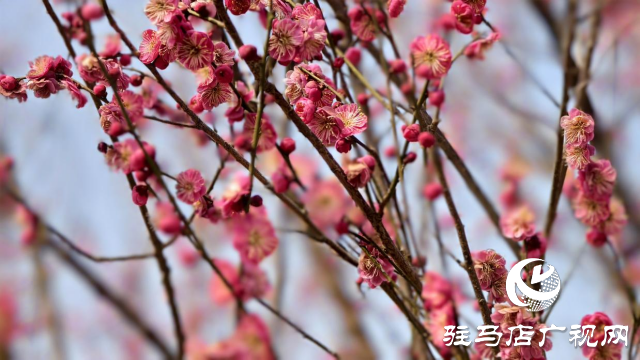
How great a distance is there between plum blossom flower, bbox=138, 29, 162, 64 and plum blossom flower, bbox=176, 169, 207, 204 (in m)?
0.19

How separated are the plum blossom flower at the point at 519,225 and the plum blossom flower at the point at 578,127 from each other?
0.71ft

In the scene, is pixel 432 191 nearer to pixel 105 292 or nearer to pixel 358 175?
pixel 358 175

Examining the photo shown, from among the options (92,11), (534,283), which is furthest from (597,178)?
(92,11)

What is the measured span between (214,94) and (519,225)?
2.07 feet

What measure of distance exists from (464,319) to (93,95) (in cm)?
81

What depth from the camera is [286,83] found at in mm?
899

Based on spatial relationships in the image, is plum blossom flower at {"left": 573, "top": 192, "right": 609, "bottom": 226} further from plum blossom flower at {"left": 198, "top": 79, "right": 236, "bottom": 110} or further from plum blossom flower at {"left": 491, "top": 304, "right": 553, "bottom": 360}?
plum blossom flower at {"left": 198, "top": 79, "right": 236, "bottom": 110}

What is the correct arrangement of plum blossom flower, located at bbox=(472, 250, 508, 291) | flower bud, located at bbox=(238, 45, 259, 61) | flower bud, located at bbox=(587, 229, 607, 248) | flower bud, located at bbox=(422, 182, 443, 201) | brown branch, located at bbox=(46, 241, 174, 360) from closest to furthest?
1. flower bud, located at bbox=(238, 45, 259, 61)
2. plum blossom flower, located at bbox=(472, 250, 508, 291)
3. flower bud, located at bbox=(587, 229, 607, 248)
4. flower bud, located at bbox=(422, 182, 443, 201)
5. brown branch, located at bbox=(46, 241, 174, 360)

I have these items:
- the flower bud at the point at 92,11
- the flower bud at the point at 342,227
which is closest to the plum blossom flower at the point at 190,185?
the flower bud at the point at 342,227

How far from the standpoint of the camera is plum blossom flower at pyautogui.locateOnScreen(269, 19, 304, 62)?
0.85 metres

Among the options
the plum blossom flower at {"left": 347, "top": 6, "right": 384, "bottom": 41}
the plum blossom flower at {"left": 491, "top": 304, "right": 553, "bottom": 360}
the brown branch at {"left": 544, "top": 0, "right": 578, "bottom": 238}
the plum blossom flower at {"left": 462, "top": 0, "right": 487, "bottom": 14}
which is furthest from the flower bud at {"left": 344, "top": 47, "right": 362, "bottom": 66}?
the plum blossom flower at {"left": 491, "top": 304, "right": 553, "bottom": 360}

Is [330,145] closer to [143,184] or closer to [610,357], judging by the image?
[143,184]

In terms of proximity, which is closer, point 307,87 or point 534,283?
point 307,87

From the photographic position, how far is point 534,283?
1.06 metres
